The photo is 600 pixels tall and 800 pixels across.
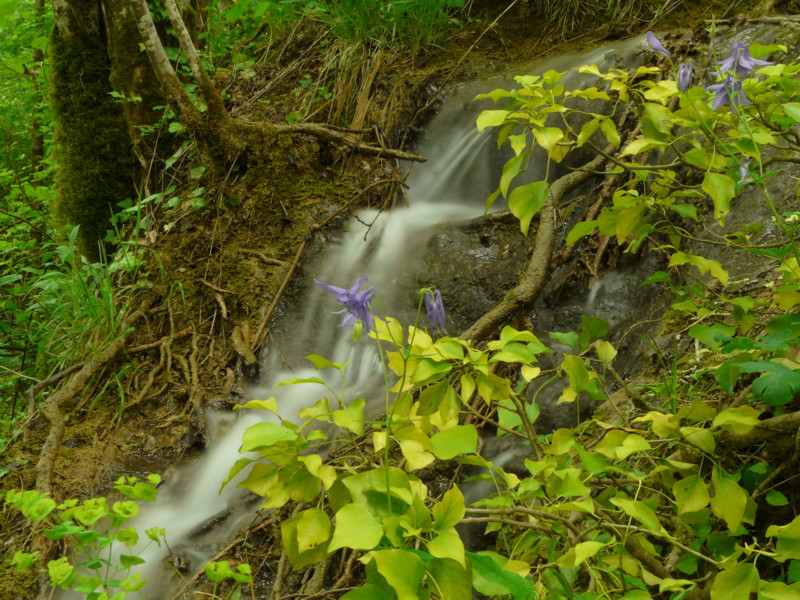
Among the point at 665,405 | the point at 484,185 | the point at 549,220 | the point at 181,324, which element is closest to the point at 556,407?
the point at 665,405

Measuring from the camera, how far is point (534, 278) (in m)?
2.36

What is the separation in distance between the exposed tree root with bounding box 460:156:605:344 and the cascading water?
60 cm

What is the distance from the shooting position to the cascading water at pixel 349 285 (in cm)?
215

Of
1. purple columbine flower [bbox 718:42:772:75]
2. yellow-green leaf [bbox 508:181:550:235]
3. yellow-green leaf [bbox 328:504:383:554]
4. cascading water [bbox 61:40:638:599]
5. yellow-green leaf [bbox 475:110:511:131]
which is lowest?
cascading water [bbox 61:40:638:599]

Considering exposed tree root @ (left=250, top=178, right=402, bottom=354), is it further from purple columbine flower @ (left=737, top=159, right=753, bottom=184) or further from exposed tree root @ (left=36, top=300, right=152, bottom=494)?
purple columbine flower @ (left=737, top=159, right=753, bottom=184)

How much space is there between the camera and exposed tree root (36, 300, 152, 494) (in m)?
2.30

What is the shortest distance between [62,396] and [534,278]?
214 centimetres

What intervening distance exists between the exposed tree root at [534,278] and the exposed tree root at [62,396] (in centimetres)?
169

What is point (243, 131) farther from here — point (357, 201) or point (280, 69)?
point (280, 69)

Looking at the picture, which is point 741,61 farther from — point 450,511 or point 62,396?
point 62,396

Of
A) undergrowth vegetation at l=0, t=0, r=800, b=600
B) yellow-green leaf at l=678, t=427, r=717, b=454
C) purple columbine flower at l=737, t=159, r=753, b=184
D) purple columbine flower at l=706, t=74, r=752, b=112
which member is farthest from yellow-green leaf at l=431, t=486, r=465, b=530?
purple columbine flower at l=706, t=74, r=752, b=112

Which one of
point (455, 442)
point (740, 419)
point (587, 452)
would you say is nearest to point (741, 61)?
point (740, 419)

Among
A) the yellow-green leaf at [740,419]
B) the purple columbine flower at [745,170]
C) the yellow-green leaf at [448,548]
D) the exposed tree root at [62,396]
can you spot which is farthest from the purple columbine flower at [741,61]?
the exposed tree root at [62,396]

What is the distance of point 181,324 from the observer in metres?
2.93
